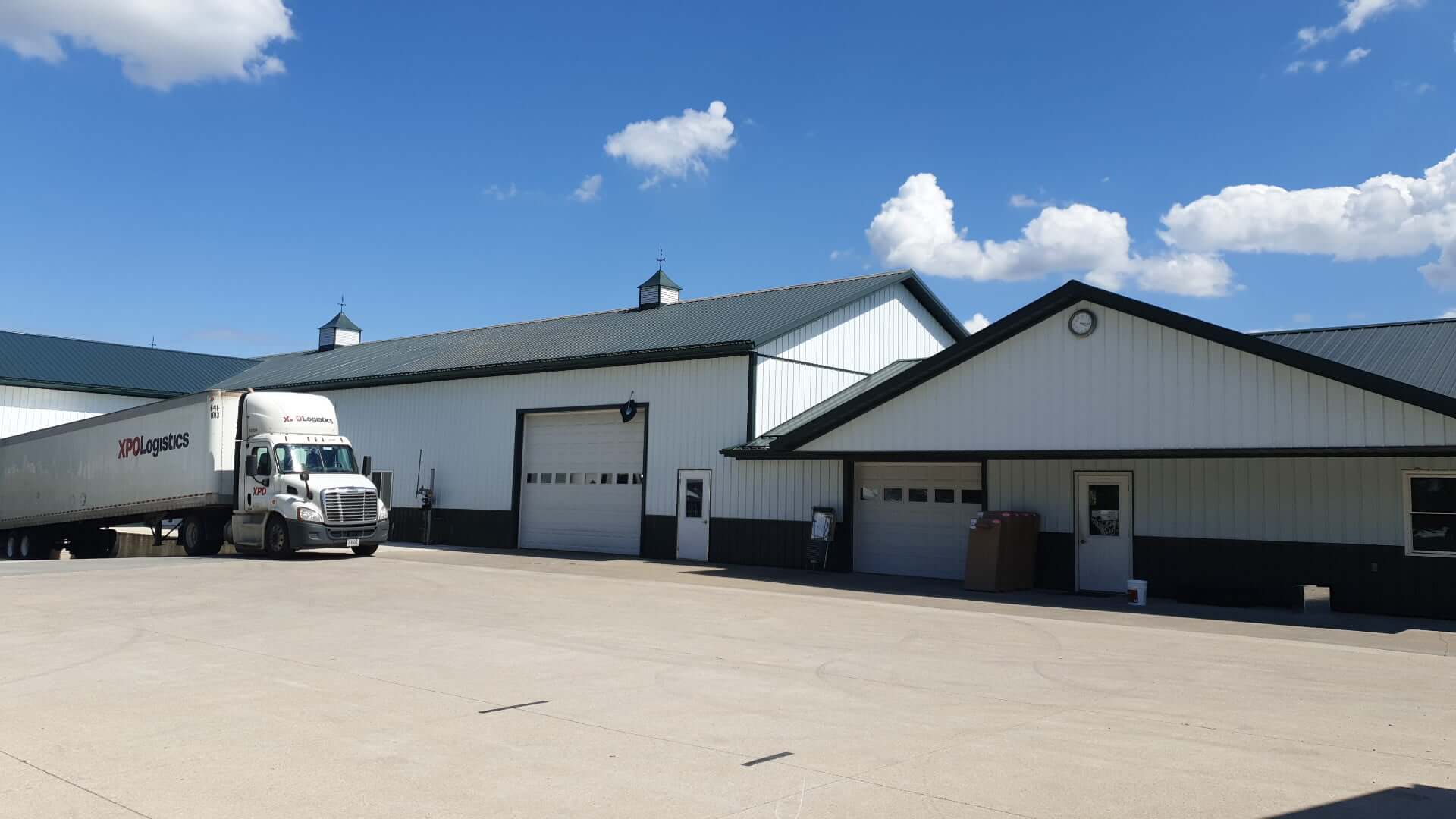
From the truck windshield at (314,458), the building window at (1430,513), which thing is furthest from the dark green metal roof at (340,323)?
the building window at (1430,513)

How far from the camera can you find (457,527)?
99.1ft

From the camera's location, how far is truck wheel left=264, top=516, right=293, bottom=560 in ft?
75.4

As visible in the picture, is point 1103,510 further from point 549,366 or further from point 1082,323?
point 549,366

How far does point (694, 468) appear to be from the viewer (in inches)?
983

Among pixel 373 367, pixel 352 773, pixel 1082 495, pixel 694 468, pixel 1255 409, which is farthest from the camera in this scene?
pixel 373 367

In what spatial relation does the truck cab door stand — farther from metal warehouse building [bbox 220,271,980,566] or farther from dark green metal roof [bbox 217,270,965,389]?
dark green metal roof [bbox 217,270,965,389]

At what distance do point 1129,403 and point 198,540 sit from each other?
2019 cm

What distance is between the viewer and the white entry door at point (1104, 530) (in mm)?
18484

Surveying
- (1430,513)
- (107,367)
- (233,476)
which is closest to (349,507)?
(233,476)

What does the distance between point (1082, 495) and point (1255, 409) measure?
3.79m

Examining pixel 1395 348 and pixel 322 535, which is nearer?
pixel 1395 348

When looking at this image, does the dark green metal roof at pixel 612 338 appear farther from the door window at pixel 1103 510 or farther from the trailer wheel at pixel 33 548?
the trailer wheel at pixel 33 548

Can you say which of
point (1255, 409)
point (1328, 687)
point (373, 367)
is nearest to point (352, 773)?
Answer: point (1328, 687)

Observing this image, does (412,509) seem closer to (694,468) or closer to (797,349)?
(694,468)
